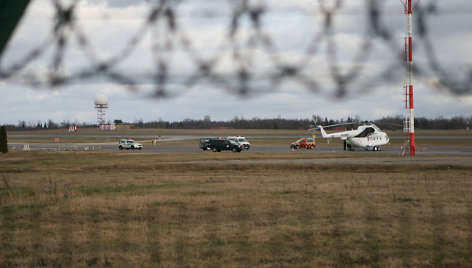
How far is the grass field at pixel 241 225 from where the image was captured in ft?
31.8

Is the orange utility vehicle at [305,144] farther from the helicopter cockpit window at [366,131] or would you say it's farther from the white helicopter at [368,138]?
the helicopter cockpit window at [366,131]

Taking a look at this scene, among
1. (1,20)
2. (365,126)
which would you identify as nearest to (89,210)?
(1,20)

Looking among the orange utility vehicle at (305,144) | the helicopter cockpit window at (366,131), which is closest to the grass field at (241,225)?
the helicopter cockpit window at (366,131)

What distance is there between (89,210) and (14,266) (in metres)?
6.66

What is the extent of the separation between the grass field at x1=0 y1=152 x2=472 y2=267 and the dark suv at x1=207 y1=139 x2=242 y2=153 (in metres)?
37.3

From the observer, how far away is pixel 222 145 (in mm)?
62531

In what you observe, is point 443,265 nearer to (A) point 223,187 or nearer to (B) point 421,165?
(A) point 223,187

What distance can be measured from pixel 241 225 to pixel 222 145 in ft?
162

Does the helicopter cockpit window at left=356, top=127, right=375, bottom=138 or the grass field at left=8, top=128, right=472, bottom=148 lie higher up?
the helicopter cockpit window at left=356, top=127, right=375, bottom=138

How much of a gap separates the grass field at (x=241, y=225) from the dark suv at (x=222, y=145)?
1470 inches

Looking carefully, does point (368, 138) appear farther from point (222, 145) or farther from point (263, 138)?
point (263, 138)

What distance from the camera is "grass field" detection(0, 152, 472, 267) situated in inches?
382

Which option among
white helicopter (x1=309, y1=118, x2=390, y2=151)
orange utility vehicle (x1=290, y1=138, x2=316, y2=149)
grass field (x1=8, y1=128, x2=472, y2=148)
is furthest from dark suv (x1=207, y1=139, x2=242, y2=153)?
grass field (x1=8, y1=128, x2=472, y2=148)

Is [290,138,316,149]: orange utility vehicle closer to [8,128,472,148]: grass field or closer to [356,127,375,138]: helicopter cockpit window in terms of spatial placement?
[356,127,375,138]: helicopter cockpit window
